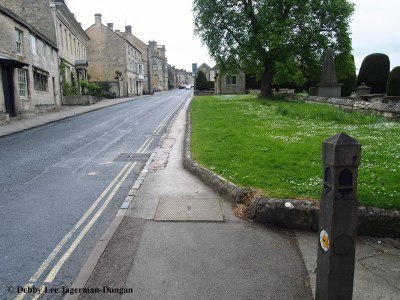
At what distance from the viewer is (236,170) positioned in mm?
7422

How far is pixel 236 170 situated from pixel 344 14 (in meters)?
25.6

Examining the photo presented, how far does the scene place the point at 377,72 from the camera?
29.1m

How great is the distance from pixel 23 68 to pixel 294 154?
23665mm

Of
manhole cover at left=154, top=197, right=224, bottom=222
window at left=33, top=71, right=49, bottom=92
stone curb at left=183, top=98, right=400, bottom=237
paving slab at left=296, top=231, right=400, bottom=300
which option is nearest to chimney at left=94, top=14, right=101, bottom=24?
window at left=33, top=71, right=49, bottom=92

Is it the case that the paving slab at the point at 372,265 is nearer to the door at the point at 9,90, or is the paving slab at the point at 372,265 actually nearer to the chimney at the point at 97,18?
the door at the point at 9,90

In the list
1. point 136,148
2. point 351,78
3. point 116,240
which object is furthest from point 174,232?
point 351,78

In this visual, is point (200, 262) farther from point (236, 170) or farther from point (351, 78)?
point (351, 78)

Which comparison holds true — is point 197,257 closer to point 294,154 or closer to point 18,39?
point 294,154

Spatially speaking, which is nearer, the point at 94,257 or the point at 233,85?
the point at 94,257

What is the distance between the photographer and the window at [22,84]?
2432cm

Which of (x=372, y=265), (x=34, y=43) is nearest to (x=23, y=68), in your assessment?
(x=34, y=43)

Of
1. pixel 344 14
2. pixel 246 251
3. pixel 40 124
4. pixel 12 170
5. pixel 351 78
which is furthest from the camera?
pixel 351 78

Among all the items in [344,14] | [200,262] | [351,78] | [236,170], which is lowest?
[200,262]

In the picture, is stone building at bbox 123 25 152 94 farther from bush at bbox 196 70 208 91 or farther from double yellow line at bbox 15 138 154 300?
double yellow line at bbox 15 138 154 300
